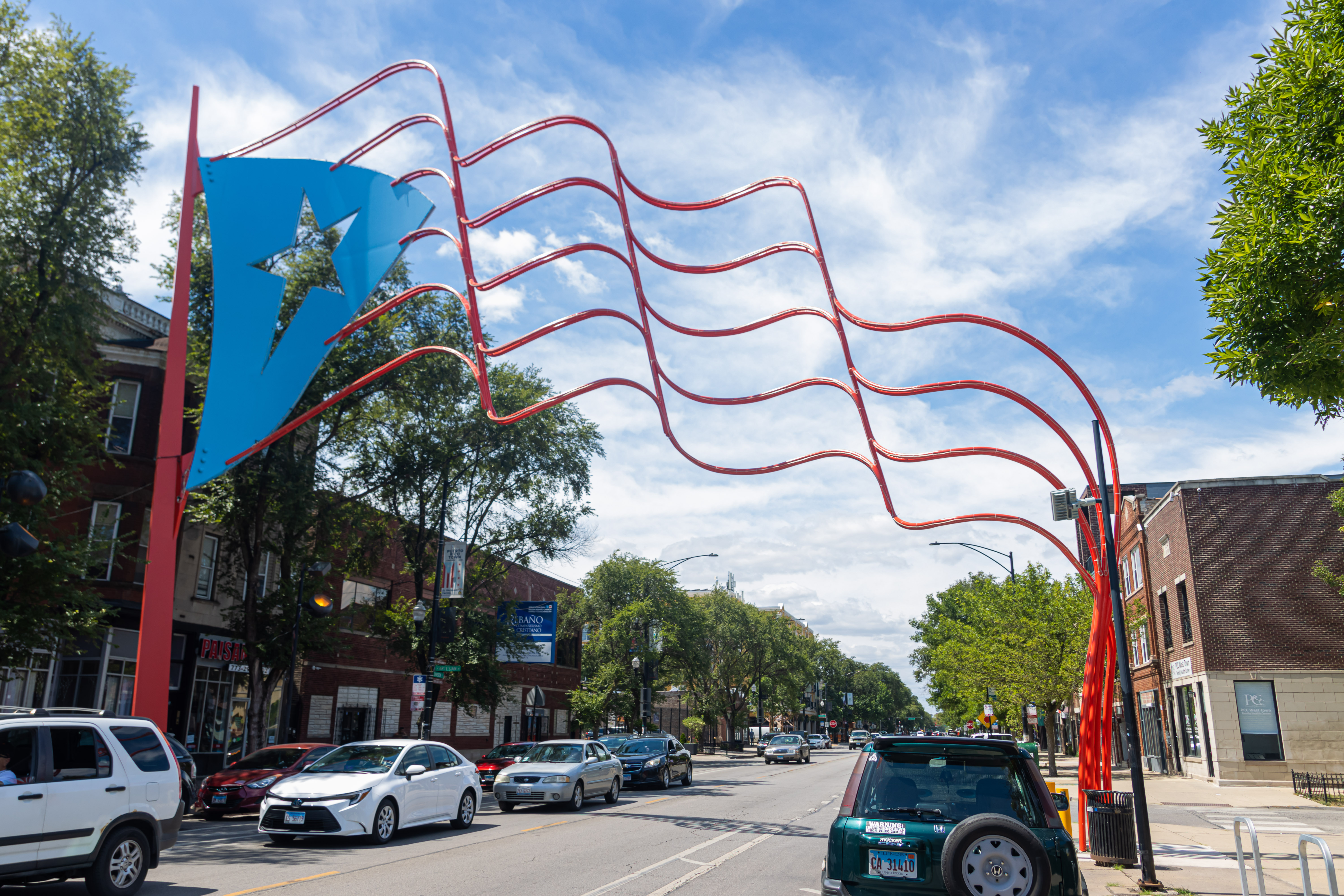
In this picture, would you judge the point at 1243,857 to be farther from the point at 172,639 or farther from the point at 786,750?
the point at 786,750

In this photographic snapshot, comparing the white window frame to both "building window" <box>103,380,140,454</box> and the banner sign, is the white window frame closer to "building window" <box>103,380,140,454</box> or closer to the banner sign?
"building window" <box>103,380,140,454</box>

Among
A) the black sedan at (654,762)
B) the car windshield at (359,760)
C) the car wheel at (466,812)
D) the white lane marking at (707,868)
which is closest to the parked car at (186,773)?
the car windshield at (359,760)

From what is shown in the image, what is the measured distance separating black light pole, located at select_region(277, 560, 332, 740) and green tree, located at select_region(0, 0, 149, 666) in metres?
5.44

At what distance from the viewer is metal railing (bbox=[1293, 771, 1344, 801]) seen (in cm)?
2458

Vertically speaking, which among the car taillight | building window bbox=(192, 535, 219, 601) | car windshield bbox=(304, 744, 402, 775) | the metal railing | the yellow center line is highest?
building window bbox=(192, 535, 219, 601)

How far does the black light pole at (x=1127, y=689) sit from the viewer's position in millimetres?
11156

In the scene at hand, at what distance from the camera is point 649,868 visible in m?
11.7

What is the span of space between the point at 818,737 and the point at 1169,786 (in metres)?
53.2

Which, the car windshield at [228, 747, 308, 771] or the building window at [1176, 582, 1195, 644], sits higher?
the building window at [1176, 582, 1195, 644]

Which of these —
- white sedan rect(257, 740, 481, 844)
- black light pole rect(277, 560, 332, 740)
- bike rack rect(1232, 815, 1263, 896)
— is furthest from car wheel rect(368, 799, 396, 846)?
black light pole rect(277, 560, 332, 740)

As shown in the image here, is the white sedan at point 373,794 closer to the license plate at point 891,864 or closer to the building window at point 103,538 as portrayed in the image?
the building window at point 103,538

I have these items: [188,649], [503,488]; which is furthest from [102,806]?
[503,488]

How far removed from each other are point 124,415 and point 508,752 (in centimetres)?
1565

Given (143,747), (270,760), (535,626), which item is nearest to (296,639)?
(270,760)
